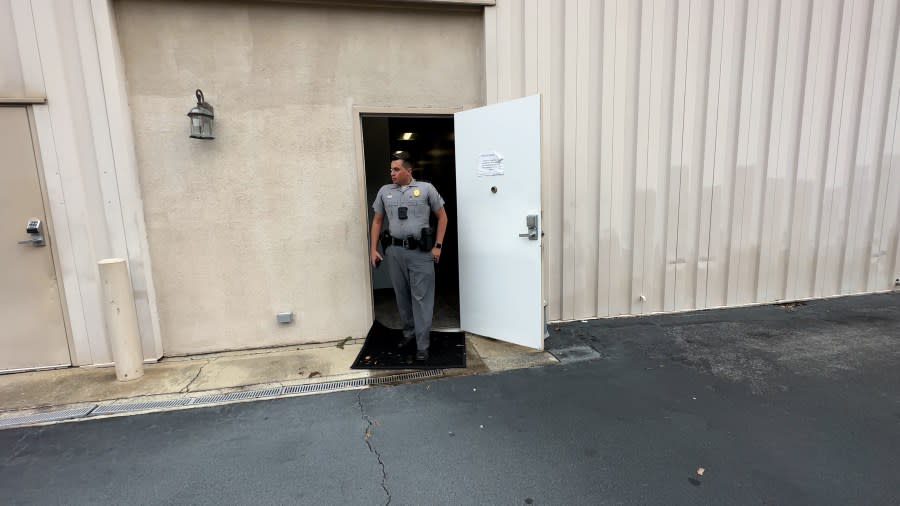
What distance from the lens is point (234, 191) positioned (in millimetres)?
3738

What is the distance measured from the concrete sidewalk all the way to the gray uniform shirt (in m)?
1.18

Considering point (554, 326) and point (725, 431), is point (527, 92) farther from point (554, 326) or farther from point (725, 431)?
point (725, 431)

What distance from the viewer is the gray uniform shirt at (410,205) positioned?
3.58m

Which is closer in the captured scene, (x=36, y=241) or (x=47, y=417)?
(x=47, y=417)

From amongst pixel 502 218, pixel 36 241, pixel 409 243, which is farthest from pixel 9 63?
pixel 502 218

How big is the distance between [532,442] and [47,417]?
3.22 m

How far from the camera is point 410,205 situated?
358cm

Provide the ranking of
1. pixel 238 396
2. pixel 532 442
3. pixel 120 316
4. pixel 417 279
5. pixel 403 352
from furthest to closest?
pixel 403 352
pixel 417 279
pixel 120 316
pixel 238 396
pixel 532 442

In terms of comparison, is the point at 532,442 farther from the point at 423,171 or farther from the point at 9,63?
the point at 423,171

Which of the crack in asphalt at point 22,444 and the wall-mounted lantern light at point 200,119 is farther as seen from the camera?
the wall-mounted lantern light at point 200,119

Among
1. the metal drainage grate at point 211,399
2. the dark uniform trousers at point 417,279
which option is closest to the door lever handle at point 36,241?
the metal drainage grate at point 211,399

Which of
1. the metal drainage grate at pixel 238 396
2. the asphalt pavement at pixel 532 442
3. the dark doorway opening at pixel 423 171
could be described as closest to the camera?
the asphalt pavement at pixel 532 442

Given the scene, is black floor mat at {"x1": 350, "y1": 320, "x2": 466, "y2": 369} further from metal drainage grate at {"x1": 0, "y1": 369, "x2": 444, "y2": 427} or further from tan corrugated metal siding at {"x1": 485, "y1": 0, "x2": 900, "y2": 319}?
tan corrugated metal siding at {"x1": 485, "y1": 0, "x2": 900, "y2": 319}

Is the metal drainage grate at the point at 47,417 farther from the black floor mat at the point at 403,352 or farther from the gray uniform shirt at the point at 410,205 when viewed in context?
the gray uniform shirt at the point at 410,205
